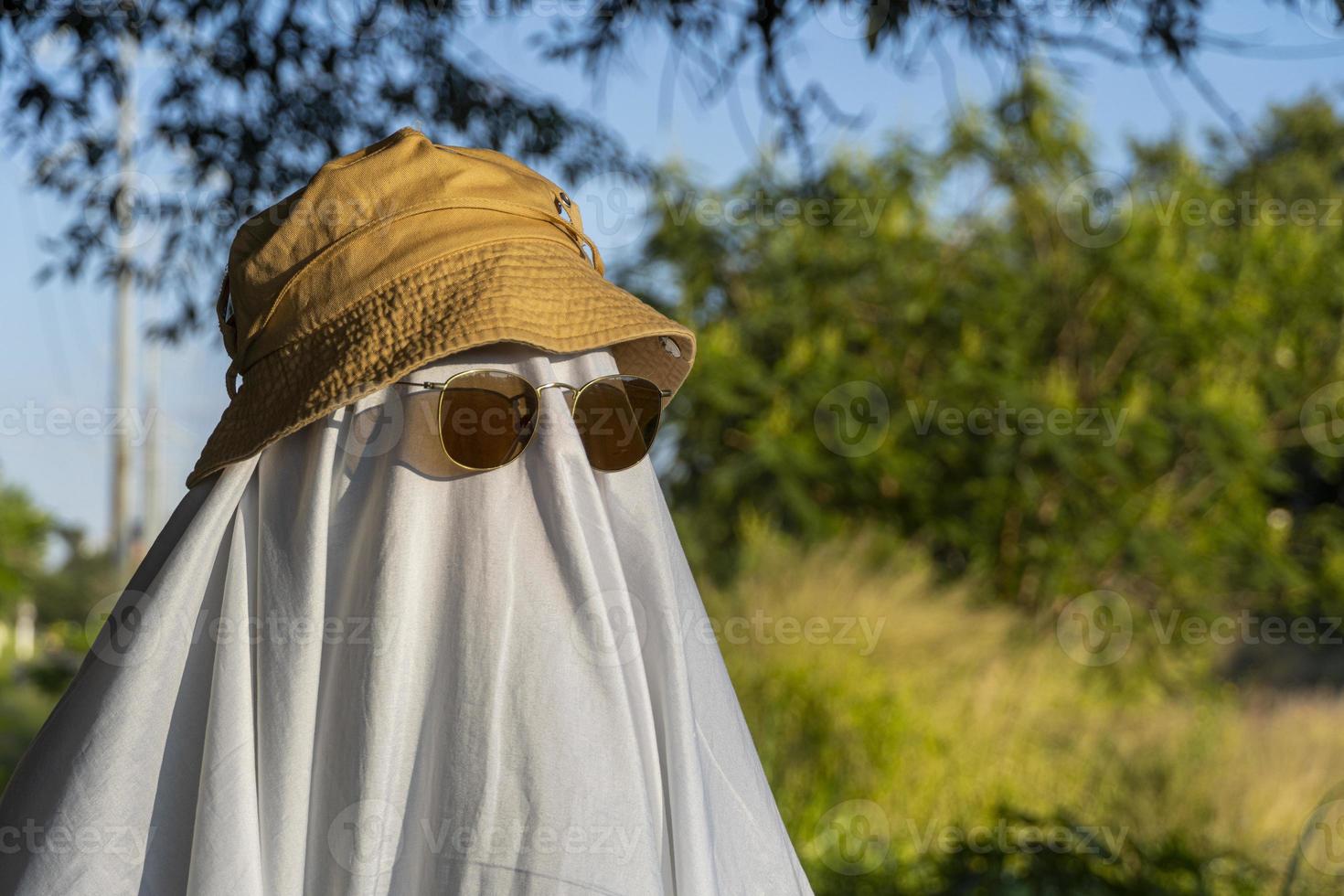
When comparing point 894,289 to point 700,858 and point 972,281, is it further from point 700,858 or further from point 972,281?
point 700,858

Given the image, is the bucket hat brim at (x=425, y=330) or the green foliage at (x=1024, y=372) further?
the green foliage at (x=1024, y=372)

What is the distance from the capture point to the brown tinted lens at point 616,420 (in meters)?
1.34

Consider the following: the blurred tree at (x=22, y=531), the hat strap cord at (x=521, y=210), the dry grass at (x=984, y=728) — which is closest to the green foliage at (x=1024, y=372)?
the dry grass at (x=984, y=728)

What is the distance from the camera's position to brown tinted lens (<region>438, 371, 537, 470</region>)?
49.1 inches

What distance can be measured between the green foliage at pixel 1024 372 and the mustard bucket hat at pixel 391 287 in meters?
6.97

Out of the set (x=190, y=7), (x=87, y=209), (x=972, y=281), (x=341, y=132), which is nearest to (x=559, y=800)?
(x=190, y=7)

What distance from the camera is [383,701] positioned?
121 centimetres

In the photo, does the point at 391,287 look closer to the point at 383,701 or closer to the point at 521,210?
the point at 521,210

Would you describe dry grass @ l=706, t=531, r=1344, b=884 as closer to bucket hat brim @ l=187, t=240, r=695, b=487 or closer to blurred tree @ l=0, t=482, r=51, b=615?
bucket hat brim @ l=187, t=240, r=695, b=487

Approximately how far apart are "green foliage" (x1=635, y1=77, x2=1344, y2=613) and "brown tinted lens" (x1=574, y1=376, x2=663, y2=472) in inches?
272

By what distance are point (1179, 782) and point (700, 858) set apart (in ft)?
14.5

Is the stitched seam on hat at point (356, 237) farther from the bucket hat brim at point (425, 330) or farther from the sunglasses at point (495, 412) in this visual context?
the sunglasses at point (495, 412)

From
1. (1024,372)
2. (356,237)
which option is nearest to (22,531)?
(1024,372)

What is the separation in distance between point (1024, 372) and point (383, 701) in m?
8.26
